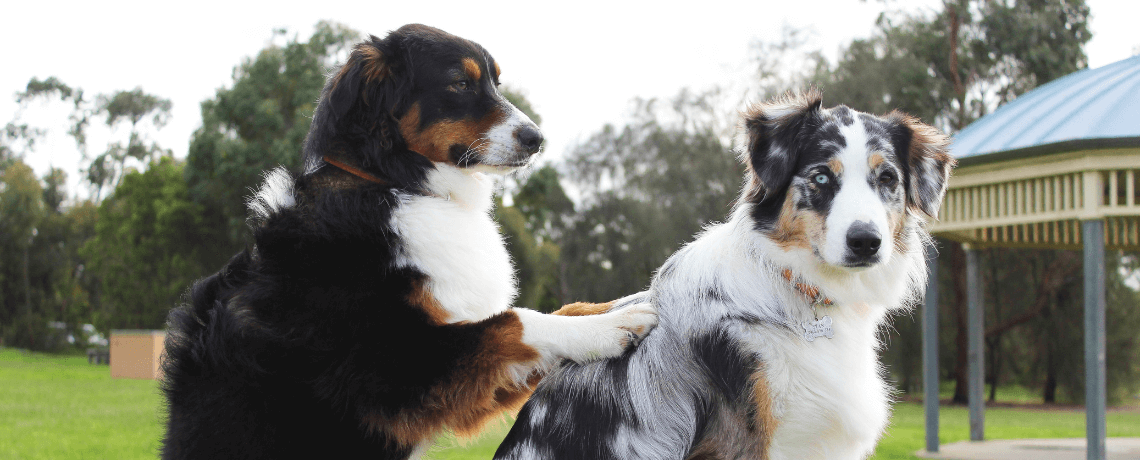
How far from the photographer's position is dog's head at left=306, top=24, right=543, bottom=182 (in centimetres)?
339

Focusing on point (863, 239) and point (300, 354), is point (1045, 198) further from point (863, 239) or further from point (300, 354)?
point (300, 354)

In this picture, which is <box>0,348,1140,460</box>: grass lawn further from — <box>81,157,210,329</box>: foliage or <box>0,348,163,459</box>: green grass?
<box>81,157,210,329</box>: foliage

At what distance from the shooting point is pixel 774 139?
3.26 meters

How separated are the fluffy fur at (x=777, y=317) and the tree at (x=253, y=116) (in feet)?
81.0

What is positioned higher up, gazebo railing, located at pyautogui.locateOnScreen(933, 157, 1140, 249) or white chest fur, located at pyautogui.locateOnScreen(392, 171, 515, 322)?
gazebo railing, located at pyautogui.locateOnScreen(933, 157, 1140, 249)

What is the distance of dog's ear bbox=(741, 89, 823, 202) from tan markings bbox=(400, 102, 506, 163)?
111cm

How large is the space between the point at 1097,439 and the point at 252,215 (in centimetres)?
925

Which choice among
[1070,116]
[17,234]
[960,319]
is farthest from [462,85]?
[17,234]

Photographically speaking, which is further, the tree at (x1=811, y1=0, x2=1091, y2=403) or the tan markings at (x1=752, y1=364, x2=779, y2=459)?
the tree at (x1=811, y1=0, x2=1091, y2=403)

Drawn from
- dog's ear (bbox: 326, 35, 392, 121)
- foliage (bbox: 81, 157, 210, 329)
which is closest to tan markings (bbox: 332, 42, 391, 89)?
dog's ear (bbox: 326, 35, 392, 121)

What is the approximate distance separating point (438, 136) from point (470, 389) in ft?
3.53

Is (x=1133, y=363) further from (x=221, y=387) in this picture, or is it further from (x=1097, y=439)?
(x=221, y=387)

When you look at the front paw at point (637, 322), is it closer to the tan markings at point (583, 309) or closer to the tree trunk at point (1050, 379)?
the tan markings at point (583, 309)

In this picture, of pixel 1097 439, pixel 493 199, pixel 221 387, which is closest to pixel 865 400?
pixel 493 199
